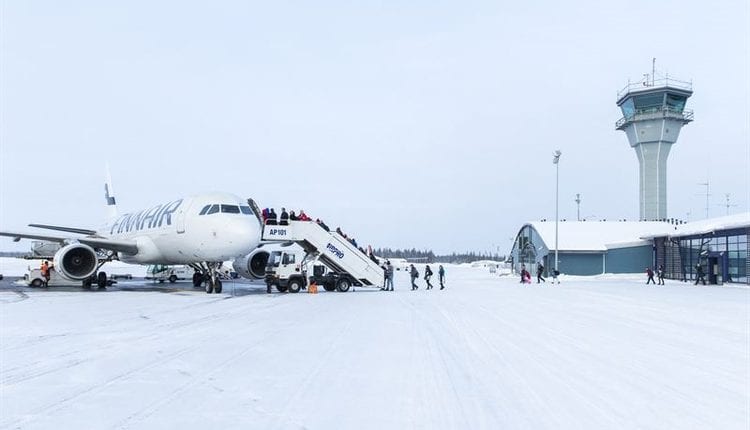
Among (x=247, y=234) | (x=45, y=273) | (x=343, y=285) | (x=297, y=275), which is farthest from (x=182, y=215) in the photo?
(x=45, y=273)

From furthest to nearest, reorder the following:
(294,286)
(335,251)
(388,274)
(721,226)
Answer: (721,226) → (388,274) → (335,251) → (294,286)

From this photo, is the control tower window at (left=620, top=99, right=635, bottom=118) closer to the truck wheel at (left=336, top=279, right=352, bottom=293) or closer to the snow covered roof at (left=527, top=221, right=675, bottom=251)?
the snow covered roof at (left=527, top=221, right=675, bottom=251)

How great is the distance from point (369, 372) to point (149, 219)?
2145 centimetres

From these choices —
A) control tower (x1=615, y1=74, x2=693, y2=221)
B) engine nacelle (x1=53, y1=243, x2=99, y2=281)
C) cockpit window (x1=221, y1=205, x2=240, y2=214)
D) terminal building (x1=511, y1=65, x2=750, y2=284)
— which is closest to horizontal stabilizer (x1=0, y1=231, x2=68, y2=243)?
engine nacelle (x1=53, y1=243, x2=99, y2=281)

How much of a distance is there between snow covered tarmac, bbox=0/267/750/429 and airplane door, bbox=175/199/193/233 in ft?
27.3

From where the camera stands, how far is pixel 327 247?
27.3m

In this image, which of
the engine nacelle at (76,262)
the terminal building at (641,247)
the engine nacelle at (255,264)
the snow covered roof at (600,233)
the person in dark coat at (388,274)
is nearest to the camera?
the engine nacelle at (76,262)

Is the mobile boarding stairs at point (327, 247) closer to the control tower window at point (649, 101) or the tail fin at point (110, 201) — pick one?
the tail fin at point (110, 201)

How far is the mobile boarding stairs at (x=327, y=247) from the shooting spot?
26781mm

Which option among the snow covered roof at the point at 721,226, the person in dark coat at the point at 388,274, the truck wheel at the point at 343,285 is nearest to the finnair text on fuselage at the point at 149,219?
the truck wheel at the point at 343,285

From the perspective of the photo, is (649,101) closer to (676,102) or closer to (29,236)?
(676,102)

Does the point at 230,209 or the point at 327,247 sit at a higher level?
the point at 230,209

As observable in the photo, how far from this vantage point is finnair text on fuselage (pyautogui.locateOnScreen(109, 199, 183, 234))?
81.5 ft

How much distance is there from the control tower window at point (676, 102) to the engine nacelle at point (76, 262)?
59917 mm
